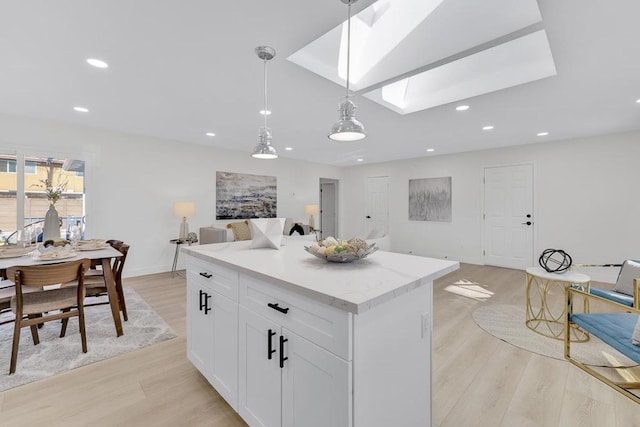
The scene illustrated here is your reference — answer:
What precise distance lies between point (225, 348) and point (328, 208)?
25.9 ft

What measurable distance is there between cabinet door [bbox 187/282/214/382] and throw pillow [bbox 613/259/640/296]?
11.8 ft

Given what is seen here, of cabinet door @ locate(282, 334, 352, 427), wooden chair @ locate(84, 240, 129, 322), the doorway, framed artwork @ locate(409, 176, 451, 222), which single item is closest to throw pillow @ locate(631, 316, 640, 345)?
cabinet door @ locate(282, 334, 352, 427)

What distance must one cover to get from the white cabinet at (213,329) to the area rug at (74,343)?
91 centimetres

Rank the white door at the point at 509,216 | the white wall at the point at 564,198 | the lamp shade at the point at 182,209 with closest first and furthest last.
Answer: the white wall at the point at 564,198, the lamp shade at the point at 182,209, the white door at the point at 509,216

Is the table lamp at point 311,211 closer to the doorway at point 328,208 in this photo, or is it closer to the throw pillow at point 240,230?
the doorway at point 328,208

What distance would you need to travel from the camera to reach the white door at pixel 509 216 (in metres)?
5.39

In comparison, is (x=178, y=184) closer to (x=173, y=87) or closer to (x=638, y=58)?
(x=173, y=87)

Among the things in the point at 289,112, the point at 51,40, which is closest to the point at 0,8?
the point at 51,40

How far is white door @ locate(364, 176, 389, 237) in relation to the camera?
761 cm

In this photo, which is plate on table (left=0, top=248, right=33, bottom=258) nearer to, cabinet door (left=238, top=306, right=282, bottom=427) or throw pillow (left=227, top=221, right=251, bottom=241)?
cabinet door (left=238, top=306, right=282, bottom=427)

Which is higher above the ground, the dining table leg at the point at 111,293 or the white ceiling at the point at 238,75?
the white ceiling at the point at 238,75

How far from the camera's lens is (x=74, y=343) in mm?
2475

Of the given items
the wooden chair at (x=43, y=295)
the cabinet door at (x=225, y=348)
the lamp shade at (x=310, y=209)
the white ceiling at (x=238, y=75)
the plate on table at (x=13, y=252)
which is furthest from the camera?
the lamp shade at (x=310, y=209)

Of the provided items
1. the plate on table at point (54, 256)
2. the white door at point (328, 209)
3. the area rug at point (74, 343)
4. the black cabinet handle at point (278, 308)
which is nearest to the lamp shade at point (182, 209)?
the area rug at point (74, 343)
